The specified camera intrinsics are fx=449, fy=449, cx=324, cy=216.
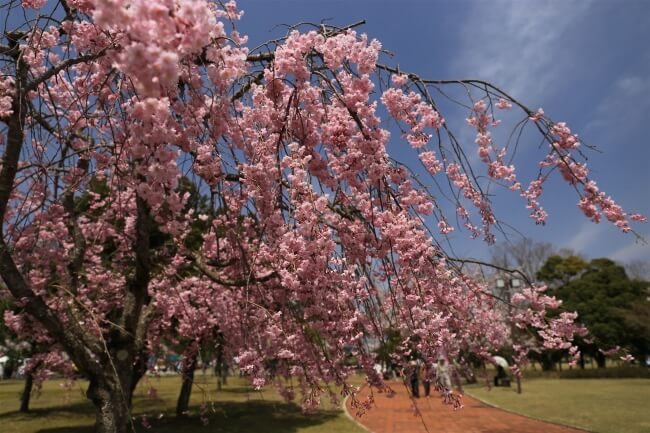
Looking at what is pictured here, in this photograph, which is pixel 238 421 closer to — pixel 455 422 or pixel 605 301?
pixel 455 422

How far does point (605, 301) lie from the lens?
25984 mm

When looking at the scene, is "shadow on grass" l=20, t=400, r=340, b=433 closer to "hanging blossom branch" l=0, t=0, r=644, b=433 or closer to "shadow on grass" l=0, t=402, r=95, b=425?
"shadow on grass" l=0, t=402, r=95, b=425

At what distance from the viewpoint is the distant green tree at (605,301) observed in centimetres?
2319

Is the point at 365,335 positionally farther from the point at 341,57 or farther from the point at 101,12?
the point at 101,12

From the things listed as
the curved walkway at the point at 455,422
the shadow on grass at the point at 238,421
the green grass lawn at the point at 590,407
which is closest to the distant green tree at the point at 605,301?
the green grass lawn at the point at 590,407

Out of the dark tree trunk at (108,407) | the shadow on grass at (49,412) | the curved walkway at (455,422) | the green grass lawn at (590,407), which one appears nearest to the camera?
the dark tree trunk at (108,407)

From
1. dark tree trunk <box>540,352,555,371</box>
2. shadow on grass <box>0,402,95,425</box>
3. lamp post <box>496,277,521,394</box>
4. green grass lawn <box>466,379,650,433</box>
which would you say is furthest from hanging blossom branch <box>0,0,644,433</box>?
dark tree trunk <box>540,352,555,371</box>

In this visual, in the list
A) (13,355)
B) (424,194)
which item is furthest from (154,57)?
(13,355)

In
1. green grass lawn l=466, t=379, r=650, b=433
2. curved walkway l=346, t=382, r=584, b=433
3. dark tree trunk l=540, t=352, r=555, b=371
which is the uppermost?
dark tree trunk l=540, t=352, r=555, b=371

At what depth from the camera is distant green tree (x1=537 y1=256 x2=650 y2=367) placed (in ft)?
76.1

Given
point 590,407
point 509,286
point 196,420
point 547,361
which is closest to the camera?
point 509,286

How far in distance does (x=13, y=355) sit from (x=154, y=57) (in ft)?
54.2

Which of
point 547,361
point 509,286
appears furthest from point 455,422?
point 547,361

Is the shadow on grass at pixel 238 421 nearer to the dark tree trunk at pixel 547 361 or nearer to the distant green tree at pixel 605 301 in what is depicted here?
the distant green tree at pixel 605 301
